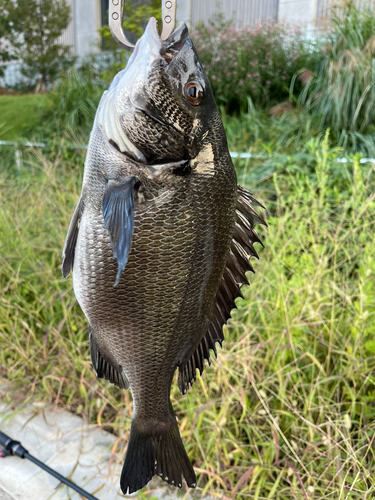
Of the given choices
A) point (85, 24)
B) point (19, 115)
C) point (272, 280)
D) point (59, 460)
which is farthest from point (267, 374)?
point (85, 24)

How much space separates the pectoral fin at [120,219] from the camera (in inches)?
27.6

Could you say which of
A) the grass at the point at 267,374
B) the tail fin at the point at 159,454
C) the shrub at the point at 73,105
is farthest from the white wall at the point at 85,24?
the tail fin at the point at 159,454

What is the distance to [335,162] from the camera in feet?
11.7

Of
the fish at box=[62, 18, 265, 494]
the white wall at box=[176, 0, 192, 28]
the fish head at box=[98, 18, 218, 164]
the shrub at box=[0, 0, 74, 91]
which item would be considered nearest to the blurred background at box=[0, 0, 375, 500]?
the fish at box=[62, 18, 265, 494]

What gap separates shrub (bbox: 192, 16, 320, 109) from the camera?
626cm

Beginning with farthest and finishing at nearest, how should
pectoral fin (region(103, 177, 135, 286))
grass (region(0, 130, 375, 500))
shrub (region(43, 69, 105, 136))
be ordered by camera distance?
shrub (region(43, 69, 105, 136)) → grass (region(0, 130, 375, 500)) → pectoral fin (region(103, 177, 135, 286))

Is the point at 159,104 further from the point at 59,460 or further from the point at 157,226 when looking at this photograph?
the point at 59,460

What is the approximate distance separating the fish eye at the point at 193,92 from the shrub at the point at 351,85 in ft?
12.6

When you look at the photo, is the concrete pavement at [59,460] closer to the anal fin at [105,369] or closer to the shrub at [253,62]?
the anal fin at [105,369]

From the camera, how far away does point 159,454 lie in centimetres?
99

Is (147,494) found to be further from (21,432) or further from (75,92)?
(75,92)

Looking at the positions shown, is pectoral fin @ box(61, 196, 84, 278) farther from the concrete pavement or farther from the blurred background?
the concrete pavement

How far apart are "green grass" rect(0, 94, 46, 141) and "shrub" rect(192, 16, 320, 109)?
3.45m

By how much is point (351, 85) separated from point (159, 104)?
4460mm
